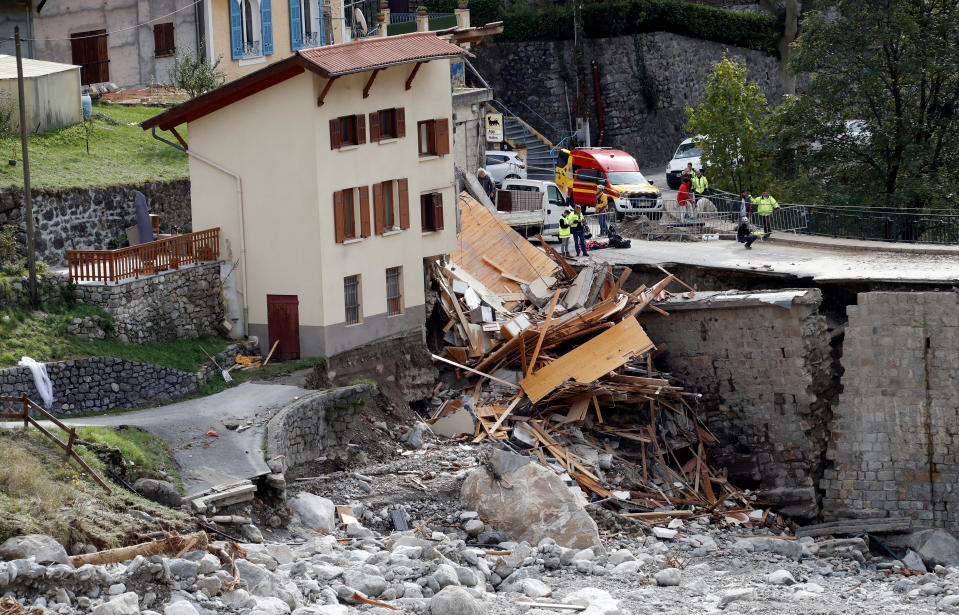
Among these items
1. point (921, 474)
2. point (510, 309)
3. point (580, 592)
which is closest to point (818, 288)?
point (921, 474)

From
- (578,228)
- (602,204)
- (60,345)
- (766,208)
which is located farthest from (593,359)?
(60,345)

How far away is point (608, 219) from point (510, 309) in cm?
709

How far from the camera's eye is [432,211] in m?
35.5

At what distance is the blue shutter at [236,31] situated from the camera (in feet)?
144

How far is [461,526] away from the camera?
27.9 m

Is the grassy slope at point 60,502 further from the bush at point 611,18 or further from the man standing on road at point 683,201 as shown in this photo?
the bush at point 611,18

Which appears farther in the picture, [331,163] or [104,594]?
[331,163]

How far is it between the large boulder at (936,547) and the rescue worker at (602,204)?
43.1 ft

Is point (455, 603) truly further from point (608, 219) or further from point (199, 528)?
point (608, 219)

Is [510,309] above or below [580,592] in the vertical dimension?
above

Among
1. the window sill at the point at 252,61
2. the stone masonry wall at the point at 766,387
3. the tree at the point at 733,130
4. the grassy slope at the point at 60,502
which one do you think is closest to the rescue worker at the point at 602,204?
the tree at the point at 733,130

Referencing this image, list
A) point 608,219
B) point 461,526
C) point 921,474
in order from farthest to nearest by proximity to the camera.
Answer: point 608,219 → point 921,474 → point 461,526

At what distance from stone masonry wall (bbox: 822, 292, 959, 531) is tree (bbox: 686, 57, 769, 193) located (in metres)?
12.9

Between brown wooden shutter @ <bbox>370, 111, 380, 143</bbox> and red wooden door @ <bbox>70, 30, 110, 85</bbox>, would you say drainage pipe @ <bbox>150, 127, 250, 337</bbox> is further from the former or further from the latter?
red wooden door @ <bbox>70, 30, 110, 85</bbox>
